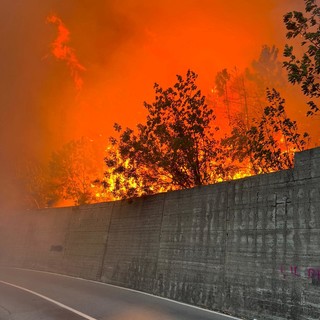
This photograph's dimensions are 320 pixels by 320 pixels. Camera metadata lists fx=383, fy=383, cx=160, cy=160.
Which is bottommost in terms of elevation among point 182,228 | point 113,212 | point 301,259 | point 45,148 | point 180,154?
point 301,259

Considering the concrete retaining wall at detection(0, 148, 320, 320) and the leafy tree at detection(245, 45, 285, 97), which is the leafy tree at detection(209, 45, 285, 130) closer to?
the leafy tree at detection(245, 45, 285, 97)

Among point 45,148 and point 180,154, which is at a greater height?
point 45,148

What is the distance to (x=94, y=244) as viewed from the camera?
22.7m

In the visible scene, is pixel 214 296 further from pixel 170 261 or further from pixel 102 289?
pixel 102 289

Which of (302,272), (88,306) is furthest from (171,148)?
(302,272)

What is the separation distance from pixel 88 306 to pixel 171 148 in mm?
9154

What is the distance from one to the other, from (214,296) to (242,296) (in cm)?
134

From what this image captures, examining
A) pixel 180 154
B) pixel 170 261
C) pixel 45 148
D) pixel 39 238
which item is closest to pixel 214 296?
pixel 170 261

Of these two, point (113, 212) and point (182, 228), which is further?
point (113, 212)

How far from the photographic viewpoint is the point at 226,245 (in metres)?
13.0

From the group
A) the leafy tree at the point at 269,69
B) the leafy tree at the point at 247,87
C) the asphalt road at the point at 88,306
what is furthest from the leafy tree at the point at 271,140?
the leafy tree at the point at 269,69

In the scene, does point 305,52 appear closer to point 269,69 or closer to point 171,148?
point 171,148

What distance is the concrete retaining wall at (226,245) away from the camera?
10250 mm

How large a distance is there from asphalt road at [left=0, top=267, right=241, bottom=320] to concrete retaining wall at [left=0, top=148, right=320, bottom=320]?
1.05 m
